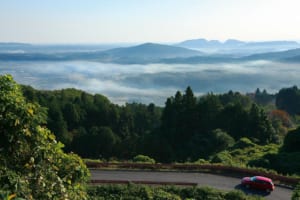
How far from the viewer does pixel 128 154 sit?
48281 millimetres

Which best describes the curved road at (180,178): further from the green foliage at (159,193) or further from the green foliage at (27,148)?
the green foliage at (27,148)

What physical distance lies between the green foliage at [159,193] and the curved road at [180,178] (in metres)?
2.42

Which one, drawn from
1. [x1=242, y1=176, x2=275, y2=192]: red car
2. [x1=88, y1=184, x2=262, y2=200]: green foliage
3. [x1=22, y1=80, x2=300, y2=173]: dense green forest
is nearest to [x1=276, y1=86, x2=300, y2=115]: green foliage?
[x1=22, y1=80, x2=300, y2=173]: dense green forest

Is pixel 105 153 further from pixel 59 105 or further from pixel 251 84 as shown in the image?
pixel 251 84

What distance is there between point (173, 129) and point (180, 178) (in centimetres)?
2899

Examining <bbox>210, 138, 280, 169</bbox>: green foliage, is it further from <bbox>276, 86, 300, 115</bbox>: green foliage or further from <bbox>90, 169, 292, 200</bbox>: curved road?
<bbox>276, 86, 300, 115</bbox>: green foliage

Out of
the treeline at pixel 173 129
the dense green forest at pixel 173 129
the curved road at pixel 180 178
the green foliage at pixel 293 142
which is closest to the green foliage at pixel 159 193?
the curved road at pixel 180 178

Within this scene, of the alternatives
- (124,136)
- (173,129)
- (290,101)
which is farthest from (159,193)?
(290,101)

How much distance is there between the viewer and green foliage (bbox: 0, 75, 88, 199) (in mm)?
6379

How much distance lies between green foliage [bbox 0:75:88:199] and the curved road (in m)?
15.2

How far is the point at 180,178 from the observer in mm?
22672

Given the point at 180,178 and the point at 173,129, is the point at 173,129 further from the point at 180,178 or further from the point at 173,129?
the point at 180,178

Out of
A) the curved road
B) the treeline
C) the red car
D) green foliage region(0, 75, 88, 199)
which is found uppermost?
green foliage region(0, 75, 88, 199)

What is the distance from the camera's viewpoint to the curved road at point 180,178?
69.4 ft
